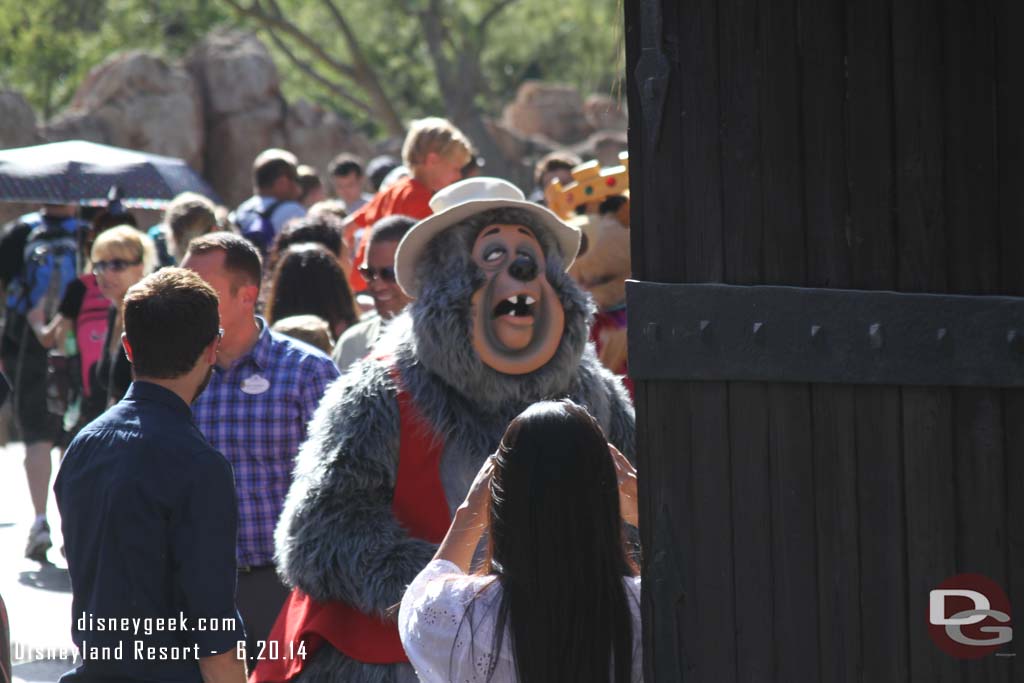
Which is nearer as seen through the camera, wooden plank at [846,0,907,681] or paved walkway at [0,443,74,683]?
wooden plank at [846,0,907,681]

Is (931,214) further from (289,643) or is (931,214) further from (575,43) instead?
(575,43)

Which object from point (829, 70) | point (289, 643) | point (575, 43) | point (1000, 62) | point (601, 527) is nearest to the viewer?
point (1000, 62)

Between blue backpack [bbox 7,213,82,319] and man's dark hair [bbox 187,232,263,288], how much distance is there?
131 inches

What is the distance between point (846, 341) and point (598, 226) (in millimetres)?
3879

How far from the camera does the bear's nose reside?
12.7ft

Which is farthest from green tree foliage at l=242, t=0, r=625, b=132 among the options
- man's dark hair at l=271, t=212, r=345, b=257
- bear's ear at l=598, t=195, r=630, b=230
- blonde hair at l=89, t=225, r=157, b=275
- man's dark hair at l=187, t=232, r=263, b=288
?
man's dark hair at l=187, t=232, r=263, b=288

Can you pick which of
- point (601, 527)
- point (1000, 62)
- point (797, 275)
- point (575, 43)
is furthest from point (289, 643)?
point (575, 43)

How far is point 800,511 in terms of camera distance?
2.12 metres

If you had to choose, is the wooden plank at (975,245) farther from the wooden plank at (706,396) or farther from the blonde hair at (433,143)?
→ the blonde hair at (433,143)

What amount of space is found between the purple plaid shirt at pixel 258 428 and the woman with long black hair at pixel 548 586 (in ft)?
6.12

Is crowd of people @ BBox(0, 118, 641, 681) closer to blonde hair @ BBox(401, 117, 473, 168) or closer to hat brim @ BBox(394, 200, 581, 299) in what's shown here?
hat brim @ BBox(394, 200, 581, 299)

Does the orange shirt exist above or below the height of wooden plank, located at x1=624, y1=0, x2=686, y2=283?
above

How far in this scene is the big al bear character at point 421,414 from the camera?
3479 mm

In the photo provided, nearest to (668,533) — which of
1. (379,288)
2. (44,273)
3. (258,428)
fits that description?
(258,428)
